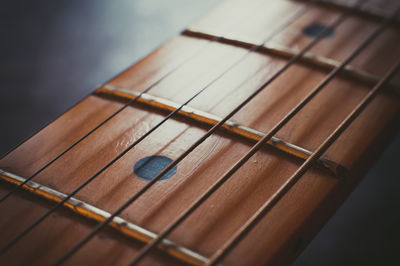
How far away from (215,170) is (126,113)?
0.32 meters

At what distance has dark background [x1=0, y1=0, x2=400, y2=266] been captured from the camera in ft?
5.91

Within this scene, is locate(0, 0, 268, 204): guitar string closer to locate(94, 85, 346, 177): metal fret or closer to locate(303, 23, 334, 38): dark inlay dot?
locate(94, 85, 346, 177): metal fret

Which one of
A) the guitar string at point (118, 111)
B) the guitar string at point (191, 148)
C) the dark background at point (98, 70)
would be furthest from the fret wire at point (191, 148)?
the dark background at point (98, 70)

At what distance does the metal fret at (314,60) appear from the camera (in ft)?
3.75

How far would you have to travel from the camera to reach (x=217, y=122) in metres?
1.02

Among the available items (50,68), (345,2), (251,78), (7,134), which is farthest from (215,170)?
(50,68)

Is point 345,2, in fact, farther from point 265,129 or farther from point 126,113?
point 126,113

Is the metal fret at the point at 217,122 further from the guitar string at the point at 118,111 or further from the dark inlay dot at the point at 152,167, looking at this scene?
the dark inlay dot at the point at 152,167

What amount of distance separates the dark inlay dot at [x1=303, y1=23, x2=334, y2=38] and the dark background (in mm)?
892

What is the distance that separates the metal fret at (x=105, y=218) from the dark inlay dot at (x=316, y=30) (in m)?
0.89

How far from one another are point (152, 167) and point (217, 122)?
0.20m

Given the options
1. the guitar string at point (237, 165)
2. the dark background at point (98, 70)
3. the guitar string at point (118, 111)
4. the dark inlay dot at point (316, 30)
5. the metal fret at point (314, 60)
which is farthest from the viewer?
the dark background at point (98, 70)

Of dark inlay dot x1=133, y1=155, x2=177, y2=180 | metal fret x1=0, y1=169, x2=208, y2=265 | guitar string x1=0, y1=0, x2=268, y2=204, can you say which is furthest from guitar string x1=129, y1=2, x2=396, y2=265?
guitar string x1=0, y1=0, x2=268, y2=204

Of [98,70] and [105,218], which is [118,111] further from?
[98,70]
